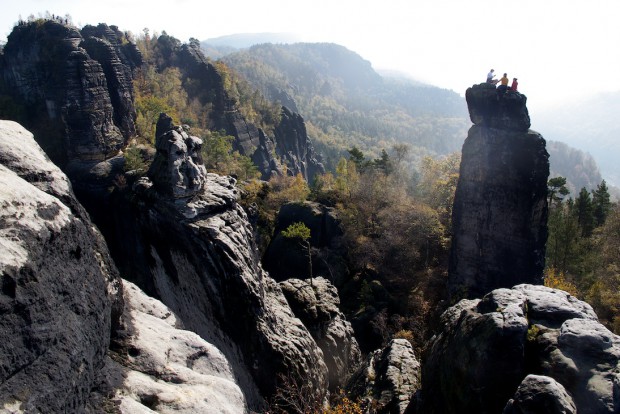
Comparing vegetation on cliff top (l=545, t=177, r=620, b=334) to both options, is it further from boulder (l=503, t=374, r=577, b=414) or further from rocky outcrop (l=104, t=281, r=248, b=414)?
rocky outcrop (l=104, t=281, r=248, b=414)

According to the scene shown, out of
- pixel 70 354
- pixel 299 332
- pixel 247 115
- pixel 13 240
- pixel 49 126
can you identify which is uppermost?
pixel 247 115

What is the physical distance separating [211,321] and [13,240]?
1510 cm

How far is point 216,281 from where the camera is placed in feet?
66.3

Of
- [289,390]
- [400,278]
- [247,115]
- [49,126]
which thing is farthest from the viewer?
[247,115]

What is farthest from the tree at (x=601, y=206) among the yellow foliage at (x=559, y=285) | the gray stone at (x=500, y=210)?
the gray stone at (x=500, y=210)

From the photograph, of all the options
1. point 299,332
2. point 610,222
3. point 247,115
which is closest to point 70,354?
point 299,332

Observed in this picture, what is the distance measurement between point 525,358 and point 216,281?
13.8 m

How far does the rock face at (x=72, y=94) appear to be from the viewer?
153 ft

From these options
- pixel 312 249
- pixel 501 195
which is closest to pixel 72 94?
pixel 312 249

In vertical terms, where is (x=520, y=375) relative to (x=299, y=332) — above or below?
above

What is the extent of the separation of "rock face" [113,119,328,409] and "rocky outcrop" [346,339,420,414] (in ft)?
9.34

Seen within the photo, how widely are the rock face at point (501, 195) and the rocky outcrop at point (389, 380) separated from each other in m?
11.9

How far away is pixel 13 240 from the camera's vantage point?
6582mm

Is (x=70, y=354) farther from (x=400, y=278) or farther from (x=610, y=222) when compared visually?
(x=610, y=222)
